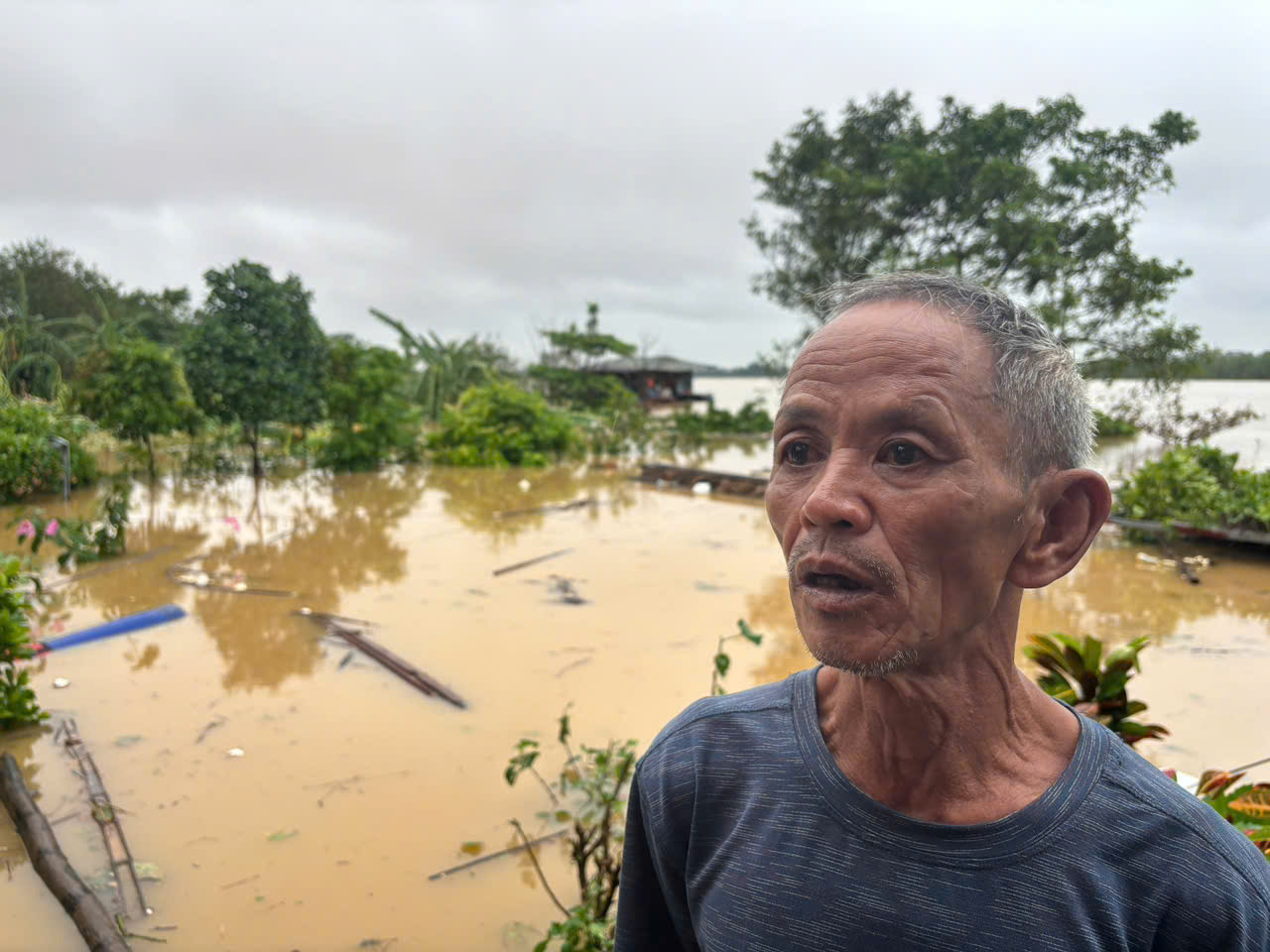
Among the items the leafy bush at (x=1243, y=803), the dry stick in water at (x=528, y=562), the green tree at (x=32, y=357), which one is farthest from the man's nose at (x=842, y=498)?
the green tree at (x=32, y=357)

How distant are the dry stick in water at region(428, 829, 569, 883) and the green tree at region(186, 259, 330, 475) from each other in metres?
12.8

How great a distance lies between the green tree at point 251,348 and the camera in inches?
565

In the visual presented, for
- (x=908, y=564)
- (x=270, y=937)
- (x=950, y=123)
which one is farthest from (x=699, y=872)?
→ (x=950, y=123)

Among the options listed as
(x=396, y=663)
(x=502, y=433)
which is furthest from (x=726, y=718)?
(x=502, y=433)

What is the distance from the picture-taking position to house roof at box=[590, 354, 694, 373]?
110 feet

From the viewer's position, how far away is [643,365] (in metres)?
33.7

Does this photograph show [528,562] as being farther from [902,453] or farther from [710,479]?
[902,453]

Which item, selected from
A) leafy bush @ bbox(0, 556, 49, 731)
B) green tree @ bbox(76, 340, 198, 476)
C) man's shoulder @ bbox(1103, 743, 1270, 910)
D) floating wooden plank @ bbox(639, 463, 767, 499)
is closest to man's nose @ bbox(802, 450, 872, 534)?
man's shoulder @ bbox(1103, 743, 1270, 910)

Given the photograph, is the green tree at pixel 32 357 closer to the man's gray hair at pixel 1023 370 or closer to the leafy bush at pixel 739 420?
the leafy bush at pixel 739 420

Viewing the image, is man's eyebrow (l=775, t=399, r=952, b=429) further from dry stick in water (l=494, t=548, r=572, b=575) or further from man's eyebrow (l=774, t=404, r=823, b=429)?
dry stick in water (l=494, t=548, r=572, b=575)

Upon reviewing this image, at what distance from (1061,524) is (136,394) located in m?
15.7

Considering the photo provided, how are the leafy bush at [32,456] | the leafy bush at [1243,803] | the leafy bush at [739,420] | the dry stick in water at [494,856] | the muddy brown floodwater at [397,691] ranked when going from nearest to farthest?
the leafy bush at [1243,803] → the muddy brown floodwater at [397,691] → the dry stick in water at [494,856] → the leafy bush at [32,456] → the leafy bush at [739,420]

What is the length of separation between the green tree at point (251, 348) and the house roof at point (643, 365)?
714 inches

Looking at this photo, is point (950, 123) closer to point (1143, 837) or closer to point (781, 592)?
point (781, 592)
